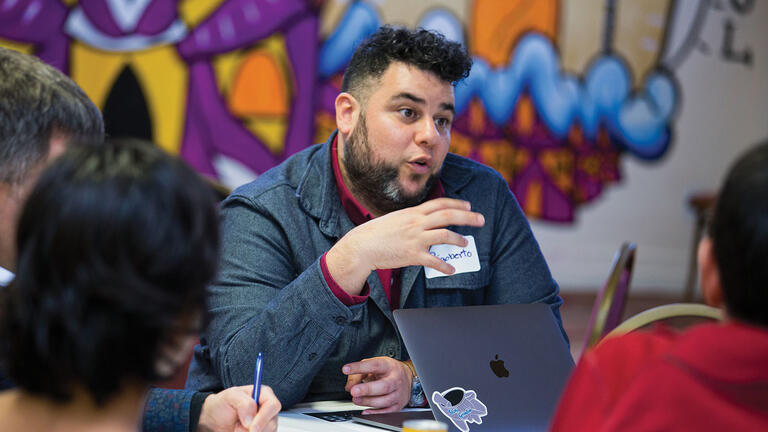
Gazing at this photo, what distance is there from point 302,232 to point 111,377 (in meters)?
1.11

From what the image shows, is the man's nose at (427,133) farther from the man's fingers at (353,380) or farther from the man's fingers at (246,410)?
the man's fingers at (246,410)

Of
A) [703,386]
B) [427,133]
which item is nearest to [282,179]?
[427,133]

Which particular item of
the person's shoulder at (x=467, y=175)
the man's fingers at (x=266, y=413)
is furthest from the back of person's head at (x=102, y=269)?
the person's shoulder at (x=467, y=175)

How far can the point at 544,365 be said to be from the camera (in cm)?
155

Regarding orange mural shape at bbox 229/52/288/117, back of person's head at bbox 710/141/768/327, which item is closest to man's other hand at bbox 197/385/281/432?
back of person's head at bbox 710/141/768/327

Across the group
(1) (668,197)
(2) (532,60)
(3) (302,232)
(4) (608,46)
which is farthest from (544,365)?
(1) (668,197)

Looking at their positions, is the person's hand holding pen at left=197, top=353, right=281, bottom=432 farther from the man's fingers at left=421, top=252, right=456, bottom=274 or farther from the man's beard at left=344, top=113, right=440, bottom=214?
the man's beard at left=344, top=113, right=440, bottom=214

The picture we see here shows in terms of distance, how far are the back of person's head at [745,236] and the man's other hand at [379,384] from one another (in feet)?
2.84

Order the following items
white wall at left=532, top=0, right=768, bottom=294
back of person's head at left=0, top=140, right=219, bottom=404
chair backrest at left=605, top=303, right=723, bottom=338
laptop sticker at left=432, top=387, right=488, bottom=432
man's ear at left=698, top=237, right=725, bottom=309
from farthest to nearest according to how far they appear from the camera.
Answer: white wall at left=532, top=0, right=768, bottom=294 < chair backrest at left=605, top=303, right=723, bottom=338 < laptop sticker at left=432, top=387, right=488, bottom=432 < man's ear at left=698, top=237, right=725, bottom=309 < back of person's head at left=0, top=140, right=219, bottom=404

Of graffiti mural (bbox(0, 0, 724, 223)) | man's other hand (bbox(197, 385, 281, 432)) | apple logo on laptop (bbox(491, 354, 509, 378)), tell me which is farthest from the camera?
graffiti mural (bbox(0, 0, 724, 223))

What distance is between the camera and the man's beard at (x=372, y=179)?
6.35 ft

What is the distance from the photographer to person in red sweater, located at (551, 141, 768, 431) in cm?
75

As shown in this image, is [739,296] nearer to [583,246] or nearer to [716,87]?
[583,246]

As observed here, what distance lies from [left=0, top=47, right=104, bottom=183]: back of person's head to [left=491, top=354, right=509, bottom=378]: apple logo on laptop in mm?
804
